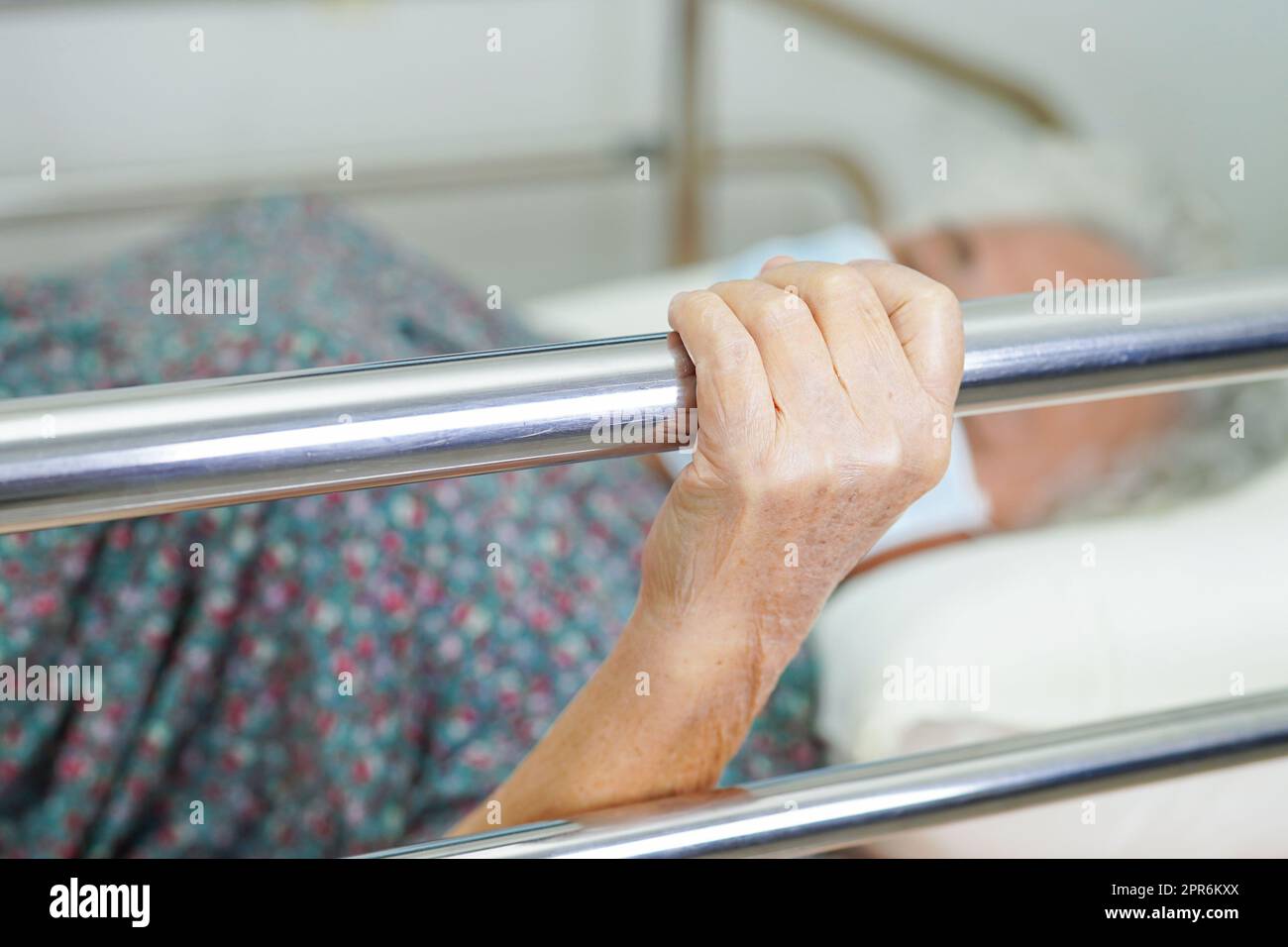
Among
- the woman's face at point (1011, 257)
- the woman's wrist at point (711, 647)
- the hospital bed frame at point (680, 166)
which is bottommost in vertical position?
the woman's wrist at point (711, 647)

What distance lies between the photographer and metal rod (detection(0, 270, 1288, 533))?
361 mm

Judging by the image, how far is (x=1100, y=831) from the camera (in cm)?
74

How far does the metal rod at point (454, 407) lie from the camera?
361 millimetres

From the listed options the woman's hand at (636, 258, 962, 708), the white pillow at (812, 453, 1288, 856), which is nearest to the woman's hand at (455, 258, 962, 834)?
the woman's hand at (636, 258, 962, 708)

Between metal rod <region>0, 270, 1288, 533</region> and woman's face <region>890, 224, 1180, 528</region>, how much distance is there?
2.25 ft

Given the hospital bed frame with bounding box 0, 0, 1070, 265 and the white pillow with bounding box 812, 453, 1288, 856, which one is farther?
the hospital bed frame with bounding box 0, 0, 1070, 265

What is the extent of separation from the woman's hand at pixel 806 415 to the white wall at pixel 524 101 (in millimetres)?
1137

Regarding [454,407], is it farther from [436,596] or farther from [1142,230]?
[1142,230]

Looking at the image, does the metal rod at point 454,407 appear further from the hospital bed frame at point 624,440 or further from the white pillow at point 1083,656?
the white pillow at point 1083,656

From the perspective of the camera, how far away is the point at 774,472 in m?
0.43

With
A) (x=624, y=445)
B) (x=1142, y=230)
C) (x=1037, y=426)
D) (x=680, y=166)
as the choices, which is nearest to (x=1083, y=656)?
(x=1037, y=426)

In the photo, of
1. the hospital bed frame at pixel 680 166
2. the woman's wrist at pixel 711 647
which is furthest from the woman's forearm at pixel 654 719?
the hospital bed frame at pixel 680 166

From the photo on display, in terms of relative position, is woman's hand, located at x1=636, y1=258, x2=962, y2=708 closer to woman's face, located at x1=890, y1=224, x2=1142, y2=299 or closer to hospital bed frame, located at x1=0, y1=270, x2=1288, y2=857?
hospital bed frame, located at x1=0, y1=270, x2=1288, y2=857
